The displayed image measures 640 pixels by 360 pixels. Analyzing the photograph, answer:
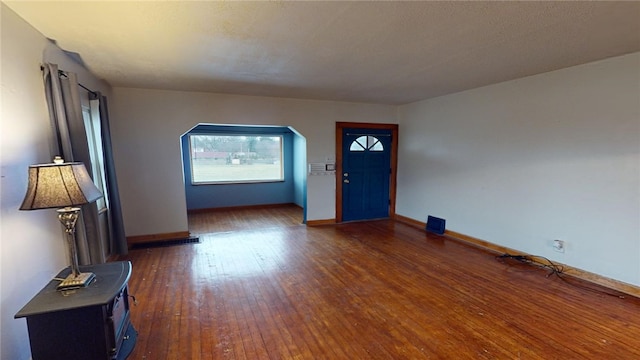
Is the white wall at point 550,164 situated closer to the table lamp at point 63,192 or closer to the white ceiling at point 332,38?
the white ceiling at point 332,38

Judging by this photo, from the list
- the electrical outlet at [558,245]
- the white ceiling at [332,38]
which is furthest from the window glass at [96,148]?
the electrical outlet at [558,245]

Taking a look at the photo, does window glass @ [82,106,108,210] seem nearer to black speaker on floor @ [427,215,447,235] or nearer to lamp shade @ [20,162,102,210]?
lamp shade @ [20,162,102,210]

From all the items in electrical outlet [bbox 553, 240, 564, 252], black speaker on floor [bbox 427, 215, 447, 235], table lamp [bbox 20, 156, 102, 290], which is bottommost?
black speaker on floor [bbox 427, 215, 447, 235]

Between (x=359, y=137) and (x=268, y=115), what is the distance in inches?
73.6

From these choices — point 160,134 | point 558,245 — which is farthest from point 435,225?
point 160,134

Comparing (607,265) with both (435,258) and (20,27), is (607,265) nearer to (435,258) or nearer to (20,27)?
(435,258)

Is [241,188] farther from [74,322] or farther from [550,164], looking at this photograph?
[550,164]

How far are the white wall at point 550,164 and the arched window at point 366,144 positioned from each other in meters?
1.12

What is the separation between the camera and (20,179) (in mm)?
1808

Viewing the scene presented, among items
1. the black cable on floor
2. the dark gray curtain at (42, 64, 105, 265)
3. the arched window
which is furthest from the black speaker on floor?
the dark gray curtain at (42, 64, 105, 265)

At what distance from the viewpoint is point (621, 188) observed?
2.88 metres

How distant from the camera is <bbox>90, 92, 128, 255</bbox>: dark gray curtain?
3.47 m

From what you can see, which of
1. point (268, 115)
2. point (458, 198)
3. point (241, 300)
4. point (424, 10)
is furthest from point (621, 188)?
point (268, 115)

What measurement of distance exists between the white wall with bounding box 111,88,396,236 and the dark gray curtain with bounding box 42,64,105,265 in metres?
1.86
